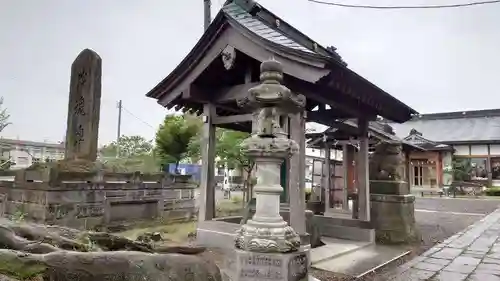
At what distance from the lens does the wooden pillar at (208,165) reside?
712cm

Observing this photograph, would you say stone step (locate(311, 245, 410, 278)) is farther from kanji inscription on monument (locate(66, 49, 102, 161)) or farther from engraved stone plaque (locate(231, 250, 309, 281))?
kanji inscription on monument (locate(66, 49, 102, 161))

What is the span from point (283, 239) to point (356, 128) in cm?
542

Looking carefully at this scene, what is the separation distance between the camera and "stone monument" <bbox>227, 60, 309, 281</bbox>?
3.79 meters

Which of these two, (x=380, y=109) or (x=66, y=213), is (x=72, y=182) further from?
(x=380, y=109)

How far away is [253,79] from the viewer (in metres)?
6.89

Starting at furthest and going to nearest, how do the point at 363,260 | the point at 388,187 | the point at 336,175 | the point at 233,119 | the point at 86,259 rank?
the point at 336,175, the point at 388,187, the point at 363,260, the point at 233,119, the point at 86,259

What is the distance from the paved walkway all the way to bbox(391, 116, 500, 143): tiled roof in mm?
23353

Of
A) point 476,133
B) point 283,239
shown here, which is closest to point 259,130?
point 283,239

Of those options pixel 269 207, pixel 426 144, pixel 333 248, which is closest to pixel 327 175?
pixel 333 248

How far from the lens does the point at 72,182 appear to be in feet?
30.3

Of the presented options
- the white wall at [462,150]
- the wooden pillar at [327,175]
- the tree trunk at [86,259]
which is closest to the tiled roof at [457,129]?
the white wall at [462,150]

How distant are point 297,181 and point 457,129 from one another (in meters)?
32.4

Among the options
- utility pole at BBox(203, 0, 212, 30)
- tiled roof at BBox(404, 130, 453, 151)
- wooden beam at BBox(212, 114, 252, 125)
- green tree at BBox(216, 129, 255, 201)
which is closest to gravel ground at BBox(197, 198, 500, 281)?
wooden beam at BBox(212, 114, 252, 125)

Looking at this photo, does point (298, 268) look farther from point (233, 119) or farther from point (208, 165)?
point (208, 165)
